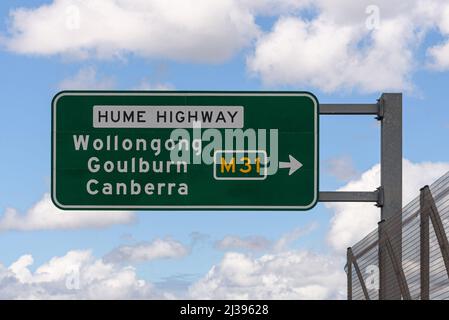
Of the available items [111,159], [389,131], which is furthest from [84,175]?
[389,131]

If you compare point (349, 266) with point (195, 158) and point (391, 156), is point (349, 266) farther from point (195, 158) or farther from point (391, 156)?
point (195, 158)

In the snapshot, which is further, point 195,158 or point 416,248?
point 195,158

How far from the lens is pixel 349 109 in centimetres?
1922

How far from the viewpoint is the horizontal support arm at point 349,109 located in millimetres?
19031

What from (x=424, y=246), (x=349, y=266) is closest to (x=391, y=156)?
(x=424, y=246)

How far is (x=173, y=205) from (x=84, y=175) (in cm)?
144

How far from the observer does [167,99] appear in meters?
18.8

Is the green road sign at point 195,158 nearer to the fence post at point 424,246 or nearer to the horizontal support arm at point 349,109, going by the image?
the horizontal support arm at point 349,109

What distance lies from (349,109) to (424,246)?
118 inches

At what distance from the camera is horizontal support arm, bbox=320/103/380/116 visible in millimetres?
19031

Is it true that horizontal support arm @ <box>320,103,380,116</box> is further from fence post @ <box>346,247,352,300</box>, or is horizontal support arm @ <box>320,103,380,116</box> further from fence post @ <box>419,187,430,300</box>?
fence post @ <box>346,247,352,300</box>

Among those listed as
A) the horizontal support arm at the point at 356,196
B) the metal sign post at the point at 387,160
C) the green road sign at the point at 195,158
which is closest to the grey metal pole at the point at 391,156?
the metal sign post at the point at 387,160

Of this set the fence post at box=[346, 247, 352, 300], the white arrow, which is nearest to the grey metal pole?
the white arrow
